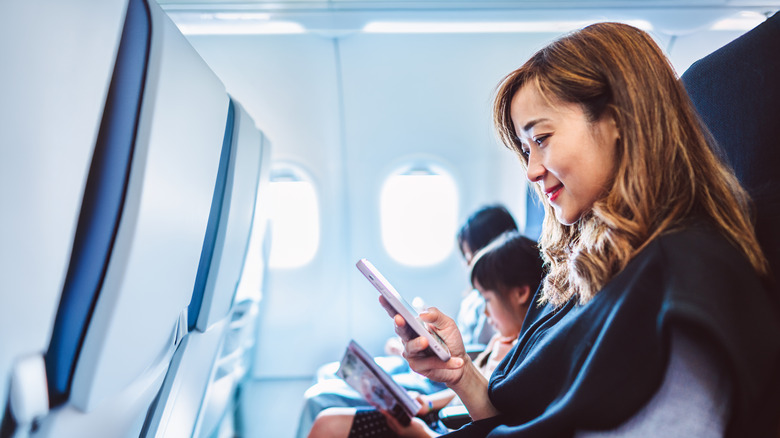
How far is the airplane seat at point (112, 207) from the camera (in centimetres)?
72

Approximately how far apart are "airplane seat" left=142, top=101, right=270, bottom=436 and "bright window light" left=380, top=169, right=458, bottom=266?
A: 7.61ft

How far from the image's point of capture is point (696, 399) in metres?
0.84

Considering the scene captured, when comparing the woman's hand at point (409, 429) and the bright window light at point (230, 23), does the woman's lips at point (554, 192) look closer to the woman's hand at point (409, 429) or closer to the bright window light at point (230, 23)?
the woman's hand at point (409, 429)

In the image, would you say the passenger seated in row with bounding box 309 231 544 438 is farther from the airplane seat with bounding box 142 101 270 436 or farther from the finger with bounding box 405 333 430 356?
Result: the airplane seat with bounding box 142 101 270 436

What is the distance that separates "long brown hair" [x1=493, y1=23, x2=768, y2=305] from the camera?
39.5 inches

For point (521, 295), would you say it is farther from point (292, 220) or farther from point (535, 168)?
point (292, 220)

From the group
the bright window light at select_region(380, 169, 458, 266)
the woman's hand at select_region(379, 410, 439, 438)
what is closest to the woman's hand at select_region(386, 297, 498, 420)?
the woman's hand at select_region(379, 410, 439, 438)

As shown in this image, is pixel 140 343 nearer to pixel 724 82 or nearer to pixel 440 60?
pixel 724 82

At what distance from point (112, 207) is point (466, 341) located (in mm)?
2757

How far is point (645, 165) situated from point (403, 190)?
10.00 ft

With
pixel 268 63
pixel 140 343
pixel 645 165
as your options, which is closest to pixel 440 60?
pixel 268 63

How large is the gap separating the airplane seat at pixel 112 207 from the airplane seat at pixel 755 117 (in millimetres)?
1263

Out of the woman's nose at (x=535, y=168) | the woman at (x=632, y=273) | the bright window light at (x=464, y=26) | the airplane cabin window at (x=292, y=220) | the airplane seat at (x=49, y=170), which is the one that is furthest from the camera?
the airplane cabin window at (x=292, y=220)

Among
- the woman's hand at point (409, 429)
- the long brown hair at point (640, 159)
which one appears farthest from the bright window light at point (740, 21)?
the woman's hand at point (409, 429)
